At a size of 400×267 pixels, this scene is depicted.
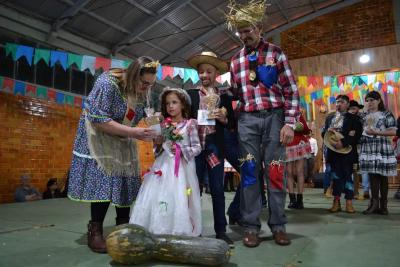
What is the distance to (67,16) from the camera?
7.88 meters

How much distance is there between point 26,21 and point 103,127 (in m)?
6.57

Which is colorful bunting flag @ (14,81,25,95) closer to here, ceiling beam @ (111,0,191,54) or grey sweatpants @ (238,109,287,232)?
ceiling beam @ (111,0,191,54)

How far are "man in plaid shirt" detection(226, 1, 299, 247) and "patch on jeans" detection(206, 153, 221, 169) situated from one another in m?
0.24

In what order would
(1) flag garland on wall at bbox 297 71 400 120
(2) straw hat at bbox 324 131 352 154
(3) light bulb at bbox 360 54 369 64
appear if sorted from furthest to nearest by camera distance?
(3) light bulb at bbox 360 54 369 64 → (1) flag garland on wall at bbox 297 71 400 120 → (2) straw hat at bbox 324 131 352 154

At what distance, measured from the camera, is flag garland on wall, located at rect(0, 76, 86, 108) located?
293 inches

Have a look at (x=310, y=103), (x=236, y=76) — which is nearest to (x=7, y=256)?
(x=236, y=76)

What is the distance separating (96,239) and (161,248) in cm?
61

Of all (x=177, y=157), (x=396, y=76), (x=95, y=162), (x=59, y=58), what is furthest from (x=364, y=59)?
(x=95, y=162)

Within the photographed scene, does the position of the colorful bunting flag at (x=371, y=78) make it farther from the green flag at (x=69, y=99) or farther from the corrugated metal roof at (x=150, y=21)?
the green flag at (x=69, y=99)

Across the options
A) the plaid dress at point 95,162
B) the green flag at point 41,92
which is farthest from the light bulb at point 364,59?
the plaid dress at point 95,162

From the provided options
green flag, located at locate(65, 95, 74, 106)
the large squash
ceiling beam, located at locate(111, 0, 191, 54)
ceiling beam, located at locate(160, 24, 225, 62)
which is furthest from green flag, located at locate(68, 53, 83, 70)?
the large squash

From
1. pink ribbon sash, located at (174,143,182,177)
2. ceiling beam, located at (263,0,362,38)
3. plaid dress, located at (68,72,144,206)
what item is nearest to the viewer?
plaid dress, located at (68,72,144,206)

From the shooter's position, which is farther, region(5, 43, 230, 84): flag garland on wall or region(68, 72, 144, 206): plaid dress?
region(5, 43, 230, 84): flag garland on wall

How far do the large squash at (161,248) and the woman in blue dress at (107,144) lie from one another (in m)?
0.44
